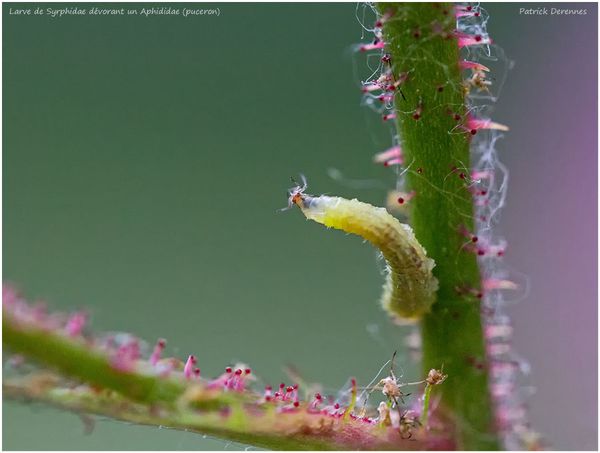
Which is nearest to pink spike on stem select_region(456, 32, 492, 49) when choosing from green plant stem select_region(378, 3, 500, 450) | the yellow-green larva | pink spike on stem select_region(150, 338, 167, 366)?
green plant stem select_region(378, 3, 500, 450)

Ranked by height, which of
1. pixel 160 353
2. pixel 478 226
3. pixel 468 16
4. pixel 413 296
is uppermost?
pixel 468 16

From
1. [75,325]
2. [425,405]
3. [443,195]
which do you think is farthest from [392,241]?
[75,325]

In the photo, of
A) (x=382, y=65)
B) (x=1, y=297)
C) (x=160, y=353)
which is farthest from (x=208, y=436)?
(x=382, y=65)

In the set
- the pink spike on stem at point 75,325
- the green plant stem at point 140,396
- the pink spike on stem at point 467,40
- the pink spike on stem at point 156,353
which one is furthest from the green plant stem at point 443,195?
the pink spike on stem at point 75,325

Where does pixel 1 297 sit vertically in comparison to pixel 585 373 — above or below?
below

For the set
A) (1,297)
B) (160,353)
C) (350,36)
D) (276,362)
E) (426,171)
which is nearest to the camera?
(1,297)

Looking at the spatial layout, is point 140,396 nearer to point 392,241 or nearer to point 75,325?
point 75,325

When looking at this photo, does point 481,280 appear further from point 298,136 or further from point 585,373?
→ point 298,136
